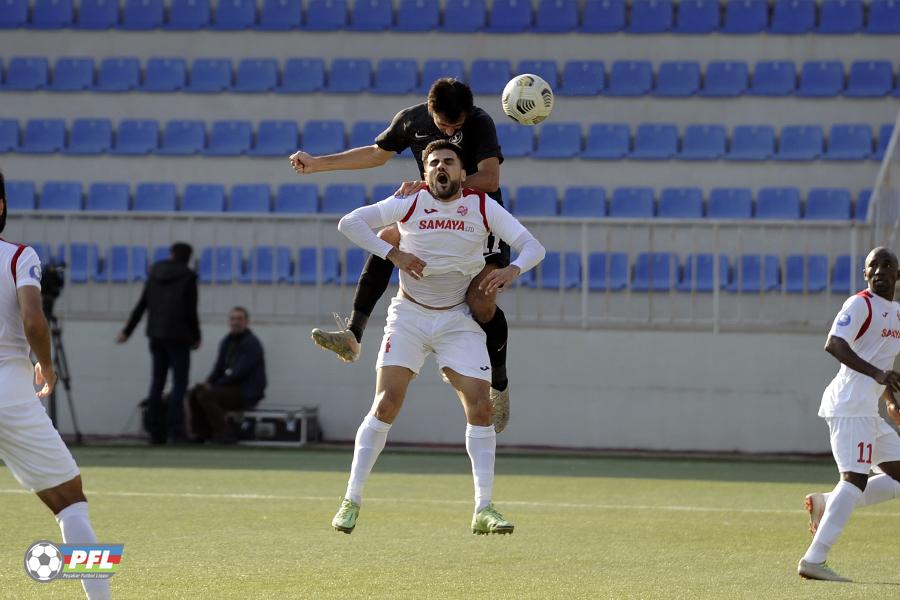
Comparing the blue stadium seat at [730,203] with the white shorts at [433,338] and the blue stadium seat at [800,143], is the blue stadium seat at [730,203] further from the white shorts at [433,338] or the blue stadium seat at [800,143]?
the white shorts at [433,338]

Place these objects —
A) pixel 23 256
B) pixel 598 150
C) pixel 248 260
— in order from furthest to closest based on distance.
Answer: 1. pixel 598 150
2. pixel 248 260
3. pixel 23 256

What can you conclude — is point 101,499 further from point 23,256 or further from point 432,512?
point 23,256

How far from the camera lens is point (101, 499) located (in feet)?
37.2

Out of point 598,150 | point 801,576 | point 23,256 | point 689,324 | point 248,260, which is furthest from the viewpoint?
point 598,150

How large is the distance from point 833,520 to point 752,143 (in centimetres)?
1289

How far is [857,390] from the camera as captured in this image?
26.2 feet

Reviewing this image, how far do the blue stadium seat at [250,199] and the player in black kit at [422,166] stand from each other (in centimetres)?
1148

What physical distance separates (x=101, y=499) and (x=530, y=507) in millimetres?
3361

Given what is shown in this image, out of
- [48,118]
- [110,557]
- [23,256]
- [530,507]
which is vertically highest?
[48,118]

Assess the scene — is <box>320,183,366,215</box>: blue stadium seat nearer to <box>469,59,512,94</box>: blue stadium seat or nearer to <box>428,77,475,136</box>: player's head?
<box>469,59,512,94</box>: blue stadium seat

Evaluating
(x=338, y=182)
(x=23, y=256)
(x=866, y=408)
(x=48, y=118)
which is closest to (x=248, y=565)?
(x=23, y=256)

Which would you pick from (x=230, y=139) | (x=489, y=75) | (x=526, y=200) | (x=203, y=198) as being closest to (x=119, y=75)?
(x=230, y=139)

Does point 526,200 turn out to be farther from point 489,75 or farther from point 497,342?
point 497,342

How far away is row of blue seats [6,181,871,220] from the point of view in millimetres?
19422
